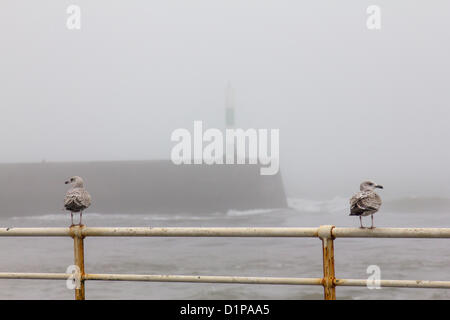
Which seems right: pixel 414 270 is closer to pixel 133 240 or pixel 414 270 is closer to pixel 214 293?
pixel 214 293

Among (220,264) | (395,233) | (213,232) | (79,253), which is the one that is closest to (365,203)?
(395,233)

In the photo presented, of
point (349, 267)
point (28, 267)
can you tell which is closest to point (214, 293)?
point (349, 267)

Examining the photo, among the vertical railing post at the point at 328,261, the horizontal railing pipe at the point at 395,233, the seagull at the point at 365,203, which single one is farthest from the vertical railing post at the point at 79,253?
the seagull at the point at 365,203

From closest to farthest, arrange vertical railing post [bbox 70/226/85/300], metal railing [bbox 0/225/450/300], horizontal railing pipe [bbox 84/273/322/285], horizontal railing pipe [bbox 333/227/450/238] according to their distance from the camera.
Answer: horizontal railing pipe [bbox 333/227/450/238] < metal railing [bbox 0/225/450/300] < horizontal railing pipe [bbox 84/273/322/285] < vertical railing post [bbox 70/226/85/300]

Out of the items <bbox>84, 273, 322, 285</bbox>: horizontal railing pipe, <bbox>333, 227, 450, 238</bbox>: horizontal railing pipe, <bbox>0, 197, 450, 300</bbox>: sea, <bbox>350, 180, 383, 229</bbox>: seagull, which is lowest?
<bbox>0, 197, 450, 300</bbox>: sea

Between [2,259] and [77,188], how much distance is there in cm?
3459

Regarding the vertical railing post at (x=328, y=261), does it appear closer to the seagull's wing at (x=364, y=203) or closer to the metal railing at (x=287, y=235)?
the metal railing at (x=287, y=235)

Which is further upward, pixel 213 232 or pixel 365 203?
pixel 365 203

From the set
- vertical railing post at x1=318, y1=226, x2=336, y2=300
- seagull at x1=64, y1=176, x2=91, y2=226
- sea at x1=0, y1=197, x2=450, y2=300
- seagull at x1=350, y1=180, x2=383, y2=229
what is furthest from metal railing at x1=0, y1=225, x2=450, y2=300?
sea at x1=0, y1=197, x2=450, y2=300

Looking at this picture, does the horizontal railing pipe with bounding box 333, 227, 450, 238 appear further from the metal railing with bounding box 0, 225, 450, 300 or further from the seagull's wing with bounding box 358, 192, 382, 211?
the seagull's wing with bounding box 358, 192, 382, 211

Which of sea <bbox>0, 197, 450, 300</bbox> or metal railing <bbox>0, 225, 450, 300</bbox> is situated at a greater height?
metal railing <bbox>0, 225, 450, 300</bbox>

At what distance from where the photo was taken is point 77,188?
731 centimetres

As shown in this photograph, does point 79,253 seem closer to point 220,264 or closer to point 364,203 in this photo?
point 364,203
